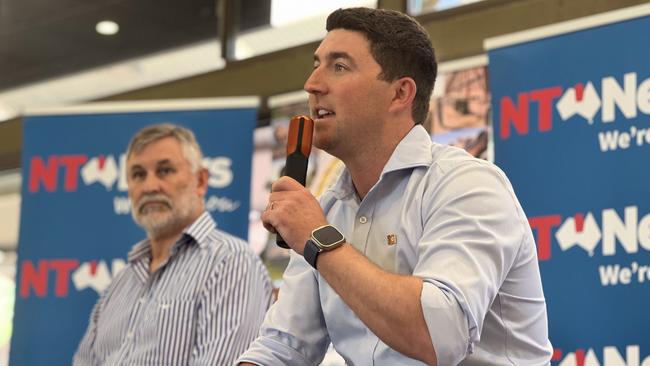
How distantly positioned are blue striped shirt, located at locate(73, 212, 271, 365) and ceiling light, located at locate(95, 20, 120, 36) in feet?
8.92

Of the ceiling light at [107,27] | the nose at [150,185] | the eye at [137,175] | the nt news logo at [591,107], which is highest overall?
the ceiling light at [107,27]

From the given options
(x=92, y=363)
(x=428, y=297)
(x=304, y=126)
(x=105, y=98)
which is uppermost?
(x=105, y=98)

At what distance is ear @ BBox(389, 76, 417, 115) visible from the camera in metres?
Result: 2.15

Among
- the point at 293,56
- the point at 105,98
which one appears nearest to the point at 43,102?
the point at 105,98

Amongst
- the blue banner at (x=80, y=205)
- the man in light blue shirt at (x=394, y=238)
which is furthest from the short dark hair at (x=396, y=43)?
the blue banner at (x=80, y=205)

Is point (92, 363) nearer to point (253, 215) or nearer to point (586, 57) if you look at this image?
point (253, 215)

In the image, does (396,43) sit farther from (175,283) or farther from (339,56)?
(175,283)

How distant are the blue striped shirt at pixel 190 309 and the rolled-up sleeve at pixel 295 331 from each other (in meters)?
0.97

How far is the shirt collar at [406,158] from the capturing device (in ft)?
6.59

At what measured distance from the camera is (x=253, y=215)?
4.75m

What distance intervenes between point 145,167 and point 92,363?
0.73 metres

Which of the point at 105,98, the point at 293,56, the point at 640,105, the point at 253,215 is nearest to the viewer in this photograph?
the point at 640,105

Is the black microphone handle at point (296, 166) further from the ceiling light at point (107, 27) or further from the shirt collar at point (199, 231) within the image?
the ceiling light at point (107, 27)

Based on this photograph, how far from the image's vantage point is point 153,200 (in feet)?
11.7
